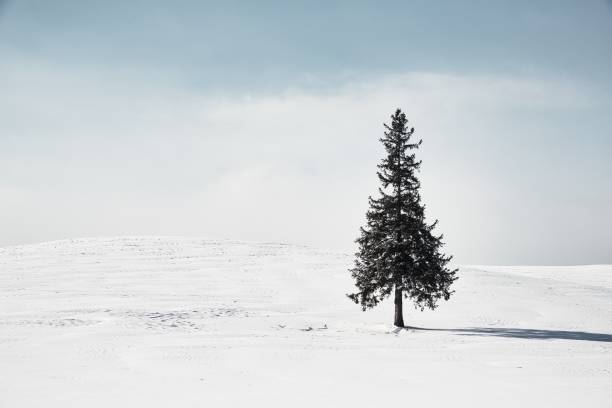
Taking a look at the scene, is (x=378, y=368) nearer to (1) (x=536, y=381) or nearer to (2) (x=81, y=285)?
(1) (x=536, y=381)

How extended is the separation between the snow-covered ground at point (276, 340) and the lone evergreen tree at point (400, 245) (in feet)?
6.68

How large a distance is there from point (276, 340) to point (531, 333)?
12667 mm

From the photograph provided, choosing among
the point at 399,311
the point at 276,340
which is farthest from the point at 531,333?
the point at 276,340

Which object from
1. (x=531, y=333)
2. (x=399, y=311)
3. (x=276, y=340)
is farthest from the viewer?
(x=399, y=311)

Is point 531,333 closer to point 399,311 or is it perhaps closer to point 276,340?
point 399,311

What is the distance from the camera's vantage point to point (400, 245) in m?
25.2

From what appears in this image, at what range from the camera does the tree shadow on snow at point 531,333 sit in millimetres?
22089

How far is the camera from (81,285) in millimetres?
35500

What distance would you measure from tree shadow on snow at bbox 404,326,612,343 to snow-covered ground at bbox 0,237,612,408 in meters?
0.10

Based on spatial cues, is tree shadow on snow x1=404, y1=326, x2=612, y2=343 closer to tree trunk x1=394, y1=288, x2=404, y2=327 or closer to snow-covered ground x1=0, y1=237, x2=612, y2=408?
snow-covered ground x1=0, y1=237, x2=612, y2=408

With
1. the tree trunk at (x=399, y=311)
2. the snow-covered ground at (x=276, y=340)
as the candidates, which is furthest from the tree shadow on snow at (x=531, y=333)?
the tree trunk at (x=399, y=311)

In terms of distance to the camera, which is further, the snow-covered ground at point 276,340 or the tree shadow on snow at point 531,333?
the tree shadow on snow at point 531,333

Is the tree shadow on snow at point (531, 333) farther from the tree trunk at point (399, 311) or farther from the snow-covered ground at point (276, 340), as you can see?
the tree trunk at point (399, 311)

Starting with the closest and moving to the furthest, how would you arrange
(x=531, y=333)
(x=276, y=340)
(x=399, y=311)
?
(x=276, y=340) < (x=531, y=333) < (x=399, y=311)
